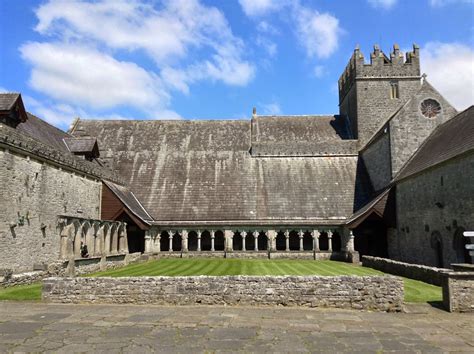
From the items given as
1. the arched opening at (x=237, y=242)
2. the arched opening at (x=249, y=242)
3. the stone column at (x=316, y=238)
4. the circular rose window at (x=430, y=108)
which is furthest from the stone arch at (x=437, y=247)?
the arched opening at (x=237, y=242)

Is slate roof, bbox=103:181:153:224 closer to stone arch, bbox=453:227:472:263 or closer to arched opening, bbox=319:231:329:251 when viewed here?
arched opening, bbox=319:231:329:251

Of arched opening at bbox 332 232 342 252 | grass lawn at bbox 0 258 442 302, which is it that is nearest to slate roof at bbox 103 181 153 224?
grass lawn at bbox 0 258 442 302

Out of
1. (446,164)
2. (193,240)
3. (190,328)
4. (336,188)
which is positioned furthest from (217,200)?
(190,328)

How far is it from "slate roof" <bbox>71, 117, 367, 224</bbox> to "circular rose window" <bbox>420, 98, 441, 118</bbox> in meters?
7.67

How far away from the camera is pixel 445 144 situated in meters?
23.8

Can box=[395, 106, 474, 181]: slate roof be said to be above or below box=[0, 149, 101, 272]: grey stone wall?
above

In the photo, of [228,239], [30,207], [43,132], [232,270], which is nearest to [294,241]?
[228,239]

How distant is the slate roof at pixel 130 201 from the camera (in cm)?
2996

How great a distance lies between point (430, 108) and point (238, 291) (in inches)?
887

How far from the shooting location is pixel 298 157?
120ft

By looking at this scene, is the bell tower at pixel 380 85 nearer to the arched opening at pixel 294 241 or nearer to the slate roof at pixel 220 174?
the slate roof at pixel 220 174

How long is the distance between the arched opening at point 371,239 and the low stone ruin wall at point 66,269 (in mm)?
17334

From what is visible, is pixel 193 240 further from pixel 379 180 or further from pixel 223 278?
pixel 223 278

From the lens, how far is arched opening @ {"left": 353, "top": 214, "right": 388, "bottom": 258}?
31406 mm
